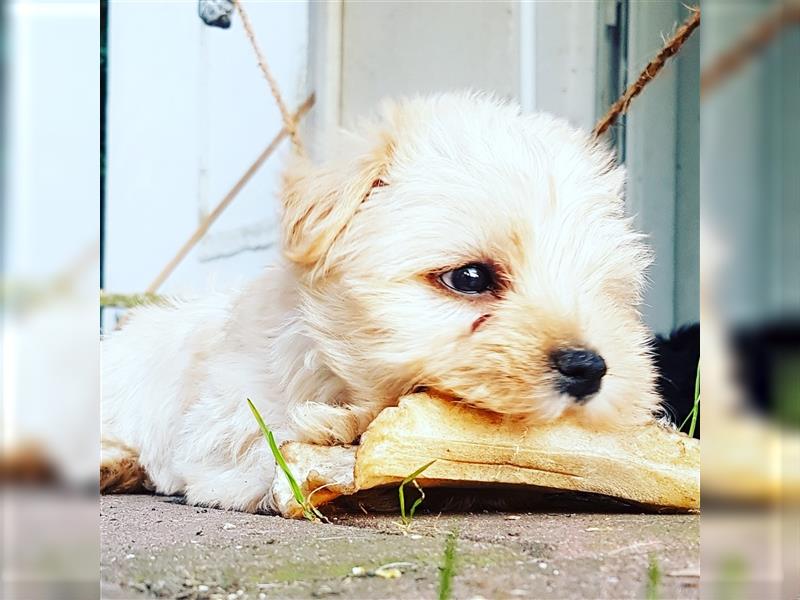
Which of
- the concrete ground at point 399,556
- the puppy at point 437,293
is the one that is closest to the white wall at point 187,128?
the puppy at point 437,293

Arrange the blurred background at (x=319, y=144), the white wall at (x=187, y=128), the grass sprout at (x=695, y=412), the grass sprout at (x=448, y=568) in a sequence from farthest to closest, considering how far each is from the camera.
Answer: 1. the white wall at (x=187, y=128)
2. the grass sprout at (x=695, y=412)
3. the blurred background at (x=319, y=144)
4. the grass sprout at (x=448, y=568)

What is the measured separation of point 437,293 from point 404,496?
13.7 inches

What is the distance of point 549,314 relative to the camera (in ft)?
4.79

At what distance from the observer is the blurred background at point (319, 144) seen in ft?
4.52

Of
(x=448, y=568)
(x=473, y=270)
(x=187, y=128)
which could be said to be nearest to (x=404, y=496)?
(x=448, y=568)

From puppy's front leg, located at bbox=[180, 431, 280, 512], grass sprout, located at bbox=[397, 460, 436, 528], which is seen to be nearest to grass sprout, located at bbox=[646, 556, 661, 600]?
grass sprout, located at bbox=[397, 460, 436, 528]

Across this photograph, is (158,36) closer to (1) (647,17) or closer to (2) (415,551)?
(1) (647,17)

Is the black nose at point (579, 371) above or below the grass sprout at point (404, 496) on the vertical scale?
above

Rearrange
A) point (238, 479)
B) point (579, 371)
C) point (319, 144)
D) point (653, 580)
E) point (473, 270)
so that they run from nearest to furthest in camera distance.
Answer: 1. point (653, 580)
2. point (579, 371)
3. point (473, 270)
4. point (238, 479)
5. point (319, 144)

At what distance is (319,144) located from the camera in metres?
1.74

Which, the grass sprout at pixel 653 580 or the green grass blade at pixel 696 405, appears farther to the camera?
the green grass blade at pixel 696 405

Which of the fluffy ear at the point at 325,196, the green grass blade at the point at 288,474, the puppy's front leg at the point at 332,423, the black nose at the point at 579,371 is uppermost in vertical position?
the fluffy ear at the point at 325,196

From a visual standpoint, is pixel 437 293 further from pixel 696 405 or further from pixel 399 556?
pixel 696 405

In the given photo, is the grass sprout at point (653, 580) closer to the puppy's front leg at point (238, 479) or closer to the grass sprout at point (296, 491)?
the grass sprout at point (296, 491)
